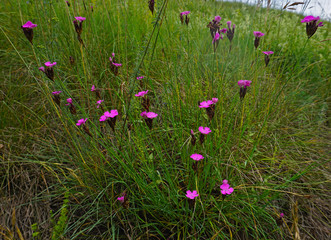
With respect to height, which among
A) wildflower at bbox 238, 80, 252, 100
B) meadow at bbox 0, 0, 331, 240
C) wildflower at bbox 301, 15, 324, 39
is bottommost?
meadow at bbox 0, 0, 331, 240

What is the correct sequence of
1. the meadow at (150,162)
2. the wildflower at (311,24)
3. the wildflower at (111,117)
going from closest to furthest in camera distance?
the wildflower at (111,117) → the meadow at (150,162) → the wildflower at (311,24)

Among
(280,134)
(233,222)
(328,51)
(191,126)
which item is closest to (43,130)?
(191,126)

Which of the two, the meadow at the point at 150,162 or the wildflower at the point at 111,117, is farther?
the meadow at the point at 150,162

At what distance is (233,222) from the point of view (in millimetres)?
1302

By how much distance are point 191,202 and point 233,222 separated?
14.3 inches

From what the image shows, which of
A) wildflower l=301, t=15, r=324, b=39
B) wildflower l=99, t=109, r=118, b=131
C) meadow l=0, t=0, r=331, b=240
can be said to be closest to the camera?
wildflower l=99, t=109, r=118, b=131

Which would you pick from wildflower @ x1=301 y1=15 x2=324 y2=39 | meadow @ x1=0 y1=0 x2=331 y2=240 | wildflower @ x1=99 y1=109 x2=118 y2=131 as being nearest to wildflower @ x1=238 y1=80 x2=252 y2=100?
meadow @ x1=0 y1=0 x2=331 y2=240

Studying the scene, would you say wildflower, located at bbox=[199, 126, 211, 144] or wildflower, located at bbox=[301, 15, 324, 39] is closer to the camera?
wildflower, located at bbox=[199, 126, 211, 144]

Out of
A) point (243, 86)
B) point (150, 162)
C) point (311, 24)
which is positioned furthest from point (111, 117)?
point (311, 24)

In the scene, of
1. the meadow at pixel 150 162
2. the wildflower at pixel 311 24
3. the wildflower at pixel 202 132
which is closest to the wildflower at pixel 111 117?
the meadow at pixel 150 162

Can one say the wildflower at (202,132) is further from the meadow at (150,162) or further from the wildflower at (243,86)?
the wildflower at (243,86)

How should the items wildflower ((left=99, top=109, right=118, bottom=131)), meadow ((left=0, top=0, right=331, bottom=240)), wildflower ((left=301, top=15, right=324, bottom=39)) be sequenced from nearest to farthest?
wildflower ((left=99, top=109, right=118, bottom=131)) < meadow ((left=0, top=0, right=331, bottom=240)) < wildflower ((left=301, top=15, right=324, bottom=39))

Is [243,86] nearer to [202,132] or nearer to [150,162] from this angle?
[202,132]

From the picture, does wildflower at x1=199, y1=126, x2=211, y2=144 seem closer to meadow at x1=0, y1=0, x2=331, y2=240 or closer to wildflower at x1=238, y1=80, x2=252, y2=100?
meadow at x1=0, y1=0, x2=331, y2=240
